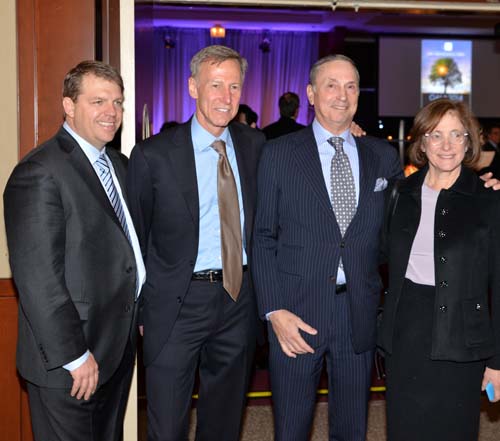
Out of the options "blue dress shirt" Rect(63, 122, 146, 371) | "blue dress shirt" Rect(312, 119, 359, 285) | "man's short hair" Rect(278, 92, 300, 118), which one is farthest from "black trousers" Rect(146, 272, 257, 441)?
"man's short hair" Rect(278, 92, 300, 118)

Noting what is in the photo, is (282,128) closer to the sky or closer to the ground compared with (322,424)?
closer to the sky

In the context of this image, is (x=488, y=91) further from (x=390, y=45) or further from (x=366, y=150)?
(x=366, y=150)

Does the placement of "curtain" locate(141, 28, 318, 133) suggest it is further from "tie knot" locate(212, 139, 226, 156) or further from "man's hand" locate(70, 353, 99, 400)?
"man's hand" locate(70, 353, 99, 400)

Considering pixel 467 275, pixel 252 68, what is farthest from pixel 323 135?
pixel 252 68

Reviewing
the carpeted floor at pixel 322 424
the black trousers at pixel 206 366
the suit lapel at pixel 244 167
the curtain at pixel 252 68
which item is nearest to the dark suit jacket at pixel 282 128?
the carpeted floor at pixel 322 424

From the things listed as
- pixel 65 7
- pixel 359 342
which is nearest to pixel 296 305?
pixel 359 342

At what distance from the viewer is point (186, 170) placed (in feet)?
9.37

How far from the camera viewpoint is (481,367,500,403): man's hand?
2.75 m

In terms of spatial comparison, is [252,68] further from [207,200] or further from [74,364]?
[74,364]

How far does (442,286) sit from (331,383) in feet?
2.12

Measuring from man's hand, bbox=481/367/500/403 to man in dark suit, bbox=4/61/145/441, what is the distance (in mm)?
1448

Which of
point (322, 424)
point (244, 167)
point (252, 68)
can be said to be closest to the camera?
point (244, 167)

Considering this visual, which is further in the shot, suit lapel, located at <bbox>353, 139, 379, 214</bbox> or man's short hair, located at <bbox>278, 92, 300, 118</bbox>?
man's short hair, located at <bbox>278, 92, 300, 118</bbox>

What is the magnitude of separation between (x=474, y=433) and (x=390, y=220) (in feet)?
3.08
